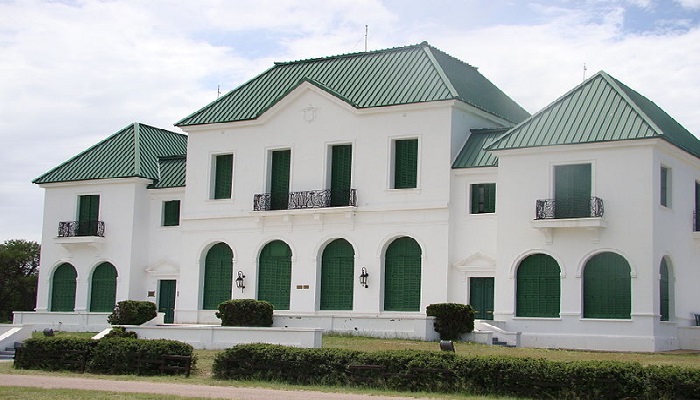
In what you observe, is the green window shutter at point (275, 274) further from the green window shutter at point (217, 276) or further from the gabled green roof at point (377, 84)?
the gabled green roof at point (377, 84)

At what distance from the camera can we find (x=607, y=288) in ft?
122

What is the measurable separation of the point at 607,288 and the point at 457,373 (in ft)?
48.2

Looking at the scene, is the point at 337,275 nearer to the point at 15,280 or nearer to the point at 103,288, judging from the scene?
the point at 103,288

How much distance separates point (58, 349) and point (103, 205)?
2042cm

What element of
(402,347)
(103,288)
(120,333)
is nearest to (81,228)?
(103,288)

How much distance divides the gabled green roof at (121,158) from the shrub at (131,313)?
823 centimetres

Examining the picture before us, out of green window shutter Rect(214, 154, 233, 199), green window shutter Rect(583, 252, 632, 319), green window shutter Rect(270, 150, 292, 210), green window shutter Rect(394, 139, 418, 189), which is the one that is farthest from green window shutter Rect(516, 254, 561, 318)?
green window shutter Rect(214, 154, 233, 199)

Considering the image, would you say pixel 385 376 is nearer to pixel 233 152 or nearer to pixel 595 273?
pixel 595 273

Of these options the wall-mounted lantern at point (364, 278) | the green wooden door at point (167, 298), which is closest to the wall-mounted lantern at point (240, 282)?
the green wooden door at point (167, 298)

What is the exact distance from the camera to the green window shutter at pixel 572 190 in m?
37.6

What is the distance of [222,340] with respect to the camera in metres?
34.3

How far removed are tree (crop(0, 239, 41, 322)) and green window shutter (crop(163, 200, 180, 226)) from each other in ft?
58.5

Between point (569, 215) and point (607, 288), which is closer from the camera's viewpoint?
point (607, 288)

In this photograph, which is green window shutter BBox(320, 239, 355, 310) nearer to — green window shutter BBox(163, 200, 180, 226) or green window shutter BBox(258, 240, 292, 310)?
green window shutter BBox(258, 240, 292, 310)
